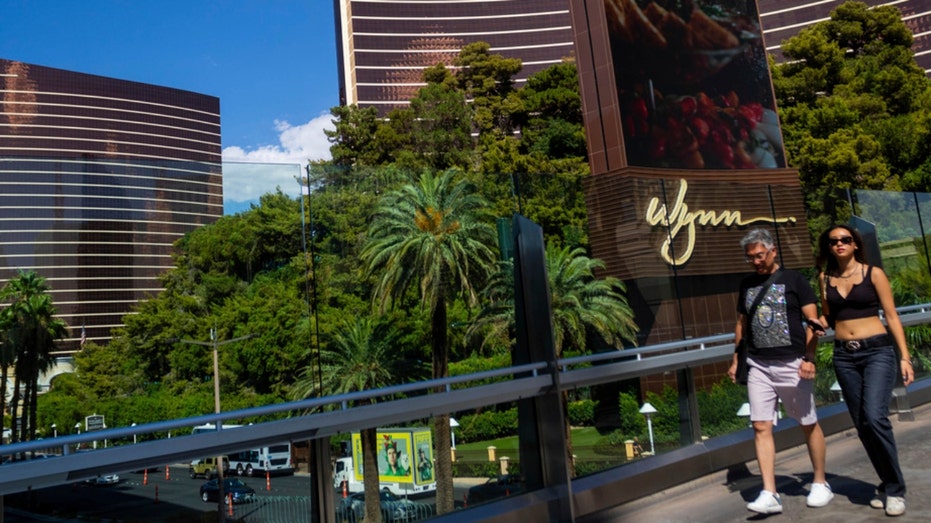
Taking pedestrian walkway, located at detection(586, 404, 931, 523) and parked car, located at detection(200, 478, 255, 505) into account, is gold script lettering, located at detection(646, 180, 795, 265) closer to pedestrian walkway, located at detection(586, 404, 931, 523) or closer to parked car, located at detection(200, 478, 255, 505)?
pedestrian walkway, located at detection(586, 404, 931, 523)

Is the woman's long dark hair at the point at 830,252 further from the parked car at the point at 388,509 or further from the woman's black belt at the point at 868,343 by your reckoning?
the parked car at the point at 388,509

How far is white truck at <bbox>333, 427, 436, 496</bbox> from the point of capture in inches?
151

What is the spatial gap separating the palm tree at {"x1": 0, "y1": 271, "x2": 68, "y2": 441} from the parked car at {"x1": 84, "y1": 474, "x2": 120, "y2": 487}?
1.42 meters

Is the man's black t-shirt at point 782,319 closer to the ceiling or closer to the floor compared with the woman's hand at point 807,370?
closer to the ceiling

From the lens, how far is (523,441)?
476 centimetres

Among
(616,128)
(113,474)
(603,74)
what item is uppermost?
(603,74)

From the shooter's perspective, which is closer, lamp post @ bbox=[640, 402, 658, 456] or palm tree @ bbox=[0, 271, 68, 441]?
palm tree @ bbox=[0, 271, 68, 441]

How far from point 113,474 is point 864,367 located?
4.03 meters

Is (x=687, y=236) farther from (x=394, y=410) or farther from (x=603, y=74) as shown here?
(x=603, y=74)

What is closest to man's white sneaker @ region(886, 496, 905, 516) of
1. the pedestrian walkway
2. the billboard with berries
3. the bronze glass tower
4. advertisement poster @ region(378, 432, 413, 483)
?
the pedestrian walkway

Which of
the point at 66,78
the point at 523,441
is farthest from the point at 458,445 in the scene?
the point at 66,78

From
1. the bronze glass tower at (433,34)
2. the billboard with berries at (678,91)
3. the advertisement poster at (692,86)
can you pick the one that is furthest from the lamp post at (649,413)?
the bronze glass tower at (433,34)

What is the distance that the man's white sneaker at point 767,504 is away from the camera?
426 cm

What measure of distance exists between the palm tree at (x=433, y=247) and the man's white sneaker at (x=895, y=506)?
8.94 feet
